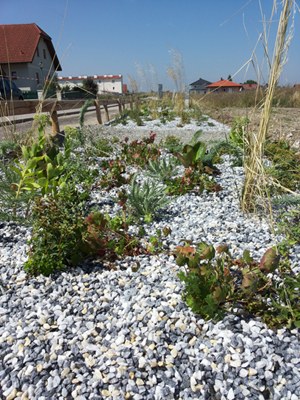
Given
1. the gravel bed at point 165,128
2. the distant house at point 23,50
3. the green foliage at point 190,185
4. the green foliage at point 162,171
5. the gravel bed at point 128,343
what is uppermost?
the distant house at point 23,50

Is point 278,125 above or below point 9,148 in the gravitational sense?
below

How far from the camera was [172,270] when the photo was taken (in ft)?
6.66

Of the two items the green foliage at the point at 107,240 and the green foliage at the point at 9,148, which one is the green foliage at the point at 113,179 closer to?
the green foliage at the point at 107,240

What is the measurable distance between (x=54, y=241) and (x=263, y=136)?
150 centimetres

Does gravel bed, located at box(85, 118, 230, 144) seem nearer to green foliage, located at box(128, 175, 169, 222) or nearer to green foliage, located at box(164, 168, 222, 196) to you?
green foliage, located at box(164, 168, 222, 196)

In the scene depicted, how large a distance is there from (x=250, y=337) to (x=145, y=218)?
1218mm

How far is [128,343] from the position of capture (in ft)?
5.20

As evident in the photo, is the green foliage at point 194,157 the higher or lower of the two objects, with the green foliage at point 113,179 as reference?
higher

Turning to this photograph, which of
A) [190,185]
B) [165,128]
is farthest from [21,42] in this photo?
[190,185]

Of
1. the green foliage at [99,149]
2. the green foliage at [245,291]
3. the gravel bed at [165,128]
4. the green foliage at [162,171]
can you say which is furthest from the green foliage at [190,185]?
the gravel bed at [165,128]

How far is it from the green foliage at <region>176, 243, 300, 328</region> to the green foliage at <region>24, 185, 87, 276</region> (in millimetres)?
653

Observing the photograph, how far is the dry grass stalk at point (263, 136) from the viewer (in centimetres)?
217

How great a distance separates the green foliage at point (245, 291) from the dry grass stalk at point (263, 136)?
53 cm

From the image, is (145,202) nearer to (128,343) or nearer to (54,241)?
(54,241)
